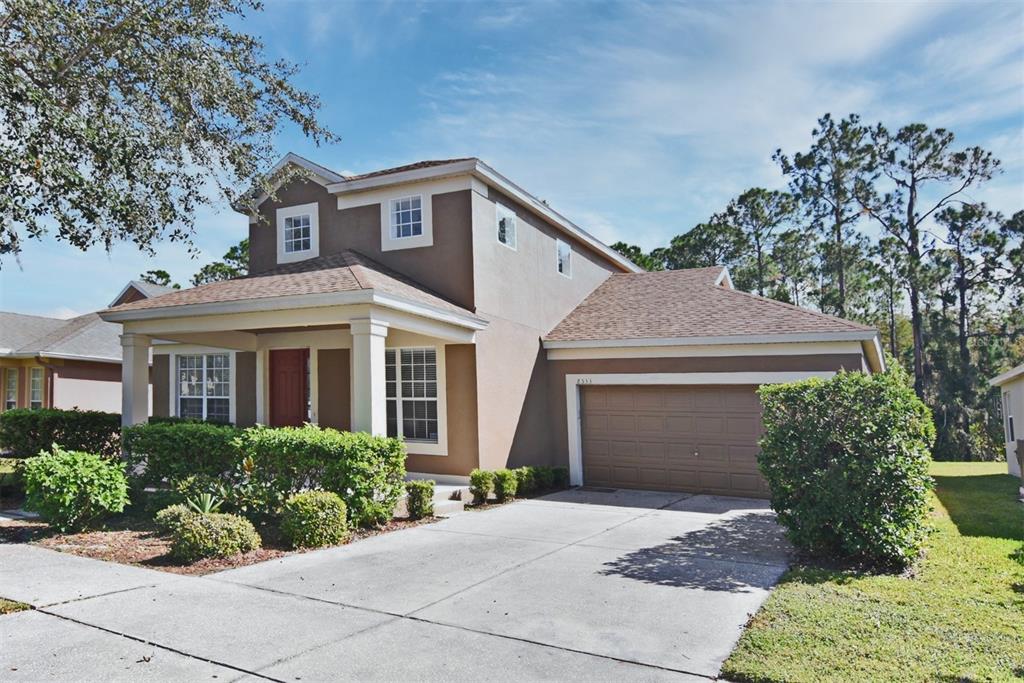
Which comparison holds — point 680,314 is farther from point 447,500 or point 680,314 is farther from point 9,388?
point 9,388

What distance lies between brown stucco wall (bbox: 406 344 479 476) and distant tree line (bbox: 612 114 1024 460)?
22.7 m

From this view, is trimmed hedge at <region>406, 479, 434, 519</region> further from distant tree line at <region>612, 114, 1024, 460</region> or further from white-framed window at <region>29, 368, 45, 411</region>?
distant tree line at <region>612, 114, 1024, 460</region>

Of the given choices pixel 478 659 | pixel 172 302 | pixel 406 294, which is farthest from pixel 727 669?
pixel 172 302

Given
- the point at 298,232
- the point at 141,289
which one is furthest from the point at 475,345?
the point at 141,289

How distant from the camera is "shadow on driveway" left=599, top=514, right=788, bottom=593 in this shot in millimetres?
6645

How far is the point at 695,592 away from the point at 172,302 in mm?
9931

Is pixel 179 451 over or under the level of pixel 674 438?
over

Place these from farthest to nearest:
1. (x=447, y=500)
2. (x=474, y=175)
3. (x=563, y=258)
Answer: (x=563, y=258) < (x=474, y=175) < (x=447, y=500)

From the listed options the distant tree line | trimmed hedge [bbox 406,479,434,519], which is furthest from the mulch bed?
the distant tree line

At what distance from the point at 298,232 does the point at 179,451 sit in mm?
6383

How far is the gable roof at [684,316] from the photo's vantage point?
12.6 m

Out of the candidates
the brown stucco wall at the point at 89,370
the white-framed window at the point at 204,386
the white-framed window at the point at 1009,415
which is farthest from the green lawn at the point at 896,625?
the brown stucco wall at the point at 89,370

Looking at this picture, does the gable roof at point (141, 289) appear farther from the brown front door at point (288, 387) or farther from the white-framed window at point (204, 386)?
the brown front door at point (288, 387)

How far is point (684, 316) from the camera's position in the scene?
1444 centimetres
